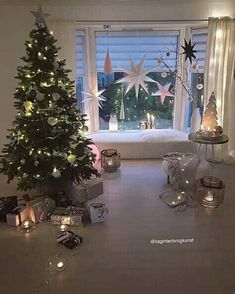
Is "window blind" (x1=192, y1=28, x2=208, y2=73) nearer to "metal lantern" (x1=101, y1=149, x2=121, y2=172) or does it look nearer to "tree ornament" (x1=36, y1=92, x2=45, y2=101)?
"metal lantern" (x1=101, y1=149, x2=121, y2=172)

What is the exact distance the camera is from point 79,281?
95.0 inches

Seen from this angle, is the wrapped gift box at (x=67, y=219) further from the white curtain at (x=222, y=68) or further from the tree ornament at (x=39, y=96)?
the white curtain at (x=222, y=68)

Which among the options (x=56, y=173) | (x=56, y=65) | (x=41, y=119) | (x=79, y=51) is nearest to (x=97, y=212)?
(x=56, y=173)

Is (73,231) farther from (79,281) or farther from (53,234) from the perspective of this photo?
(79,281)

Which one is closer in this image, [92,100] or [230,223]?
[230,223]

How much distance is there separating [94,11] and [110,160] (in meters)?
2.08

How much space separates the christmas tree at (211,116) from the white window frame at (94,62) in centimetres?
71

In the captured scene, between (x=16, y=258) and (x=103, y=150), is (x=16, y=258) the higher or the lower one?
the lower one

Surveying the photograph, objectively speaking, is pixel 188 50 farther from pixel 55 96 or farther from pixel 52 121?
pixel 52 121

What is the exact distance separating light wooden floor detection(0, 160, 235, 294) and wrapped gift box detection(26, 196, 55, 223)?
0.15m

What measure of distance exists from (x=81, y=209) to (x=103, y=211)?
25cm

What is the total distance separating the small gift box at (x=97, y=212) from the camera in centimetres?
316

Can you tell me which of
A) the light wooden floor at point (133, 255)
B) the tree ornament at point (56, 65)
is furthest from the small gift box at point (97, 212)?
the tree ornament at point (56, 65)

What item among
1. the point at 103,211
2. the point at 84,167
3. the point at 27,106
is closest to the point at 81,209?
the point at 103,211
